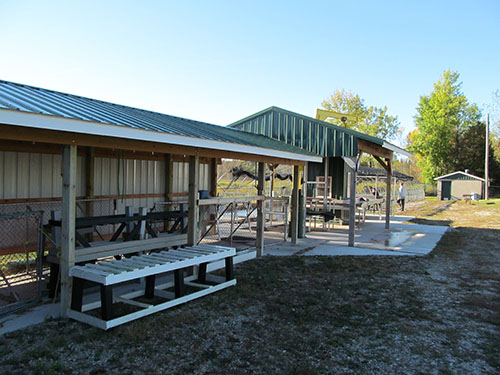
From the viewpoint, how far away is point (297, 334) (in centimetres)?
428

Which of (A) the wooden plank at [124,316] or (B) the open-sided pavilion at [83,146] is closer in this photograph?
(B) the open-sided pavilion at [83,146]

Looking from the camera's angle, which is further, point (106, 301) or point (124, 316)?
point (124, 316)

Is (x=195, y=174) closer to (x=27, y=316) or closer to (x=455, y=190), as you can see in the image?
(x=27, y=316)

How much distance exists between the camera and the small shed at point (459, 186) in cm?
3481

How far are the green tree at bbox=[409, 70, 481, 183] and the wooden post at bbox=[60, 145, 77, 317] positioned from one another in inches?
1832

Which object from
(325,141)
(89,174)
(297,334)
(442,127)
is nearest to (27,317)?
(297,334)

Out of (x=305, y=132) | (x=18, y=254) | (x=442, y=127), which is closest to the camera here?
(x=18, y=254)

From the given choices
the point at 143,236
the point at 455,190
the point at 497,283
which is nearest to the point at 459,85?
the point at 455,190

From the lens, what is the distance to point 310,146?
1229cm

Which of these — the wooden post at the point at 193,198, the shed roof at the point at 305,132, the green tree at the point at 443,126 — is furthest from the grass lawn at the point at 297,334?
the green tree at the point at 443,126

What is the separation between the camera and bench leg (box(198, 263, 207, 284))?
235 inches

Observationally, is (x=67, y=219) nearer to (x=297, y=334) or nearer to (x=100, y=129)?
(x=100, y=129)

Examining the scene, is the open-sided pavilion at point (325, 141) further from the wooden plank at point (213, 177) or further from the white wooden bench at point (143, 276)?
the white wooden bench at point (143, 276)

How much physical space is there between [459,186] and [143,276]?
3729 cm
